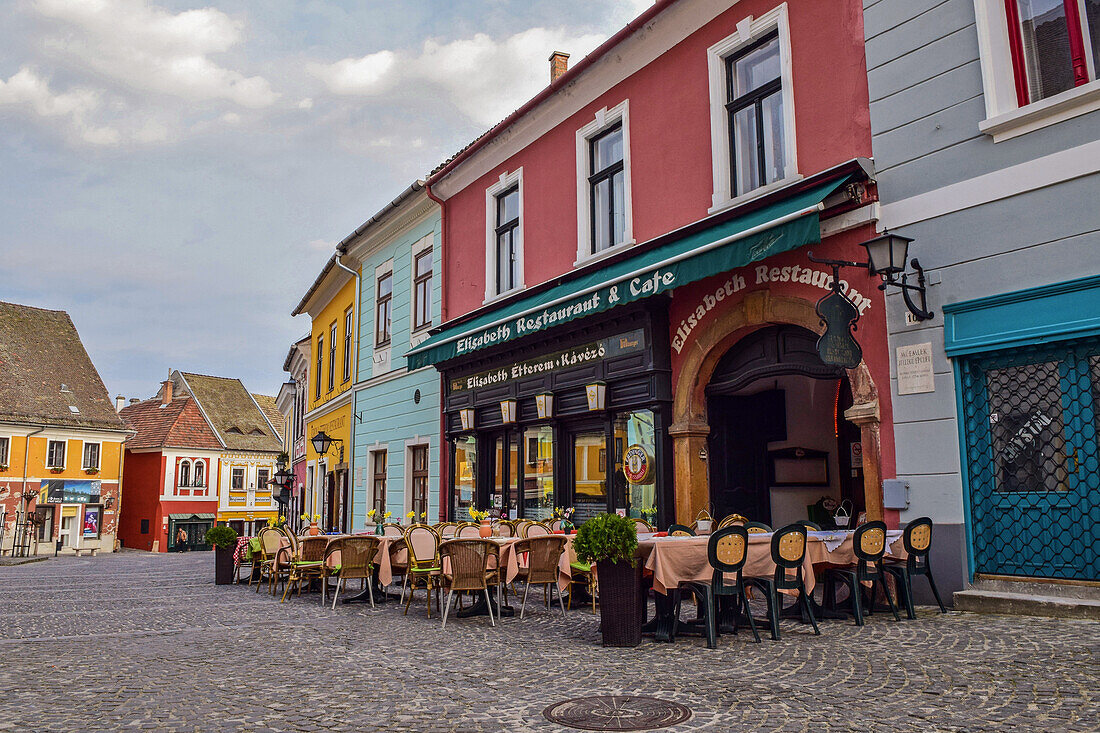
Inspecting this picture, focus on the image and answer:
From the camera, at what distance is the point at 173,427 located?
157 ft

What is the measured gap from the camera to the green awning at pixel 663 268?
839cm

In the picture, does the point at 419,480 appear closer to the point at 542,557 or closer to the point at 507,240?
the point at 507,240

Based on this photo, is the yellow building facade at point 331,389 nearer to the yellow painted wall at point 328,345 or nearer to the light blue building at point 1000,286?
the yellow painted wall at point 328,345

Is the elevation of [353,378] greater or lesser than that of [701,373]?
greater

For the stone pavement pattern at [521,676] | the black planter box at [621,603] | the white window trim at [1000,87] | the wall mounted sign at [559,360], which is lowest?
the stone pavement pattern at [521,676]

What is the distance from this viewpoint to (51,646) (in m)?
7.31

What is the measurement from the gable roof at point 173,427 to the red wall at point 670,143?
118ft

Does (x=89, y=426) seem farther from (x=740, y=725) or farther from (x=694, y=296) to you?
(x=740, y=725)

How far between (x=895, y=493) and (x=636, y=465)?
3954mm

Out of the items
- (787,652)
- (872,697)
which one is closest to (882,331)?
(787,652)

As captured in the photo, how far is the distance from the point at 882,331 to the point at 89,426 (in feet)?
131

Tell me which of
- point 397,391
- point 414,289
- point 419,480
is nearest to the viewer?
point 419,480

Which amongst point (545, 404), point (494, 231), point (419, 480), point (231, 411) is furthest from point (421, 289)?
point (231, 411)

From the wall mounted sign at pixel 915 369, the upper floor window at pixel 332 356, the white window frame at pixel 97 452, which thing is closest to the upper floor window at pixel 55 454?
the white window frame at pixel 97 452
